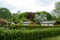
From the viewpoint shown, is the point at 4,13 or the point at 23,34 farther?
the point at 4,13

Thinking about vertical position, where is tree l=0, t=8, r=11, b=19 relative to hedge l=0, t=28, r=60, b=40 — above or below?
above

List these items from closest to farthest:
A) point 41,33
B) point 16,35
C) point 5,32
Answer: point 5,32
point 16,35
point 41,33

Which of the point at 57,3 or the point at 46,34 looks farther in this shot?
the point at 57,3

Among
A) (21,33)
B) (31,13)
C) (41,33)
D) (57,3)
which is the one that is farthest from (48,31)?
(31,13)

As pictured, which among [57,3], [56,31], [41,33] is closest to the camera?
[41,33]

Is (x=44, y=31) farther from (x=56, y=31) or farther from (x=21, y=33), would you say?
(x=21, y=33)

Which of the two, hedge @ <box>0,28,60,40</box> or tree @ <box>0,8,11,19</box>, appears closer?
hedge @ <box>0,28,60,40</box>

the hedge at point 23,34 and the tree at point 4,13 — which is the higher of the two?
the tree at point 4,13

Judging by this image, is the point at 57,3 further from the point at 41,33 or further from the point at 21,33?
the point at 21,33

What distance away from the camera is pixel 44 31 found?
75.0ft

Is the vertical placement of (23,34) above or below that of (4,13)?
below

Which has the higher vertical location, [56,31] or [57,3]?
[57,3]

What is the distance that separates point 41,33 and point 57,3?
34772mm

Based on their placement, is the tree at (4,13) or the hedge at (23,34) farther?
the tree at (4,13)
